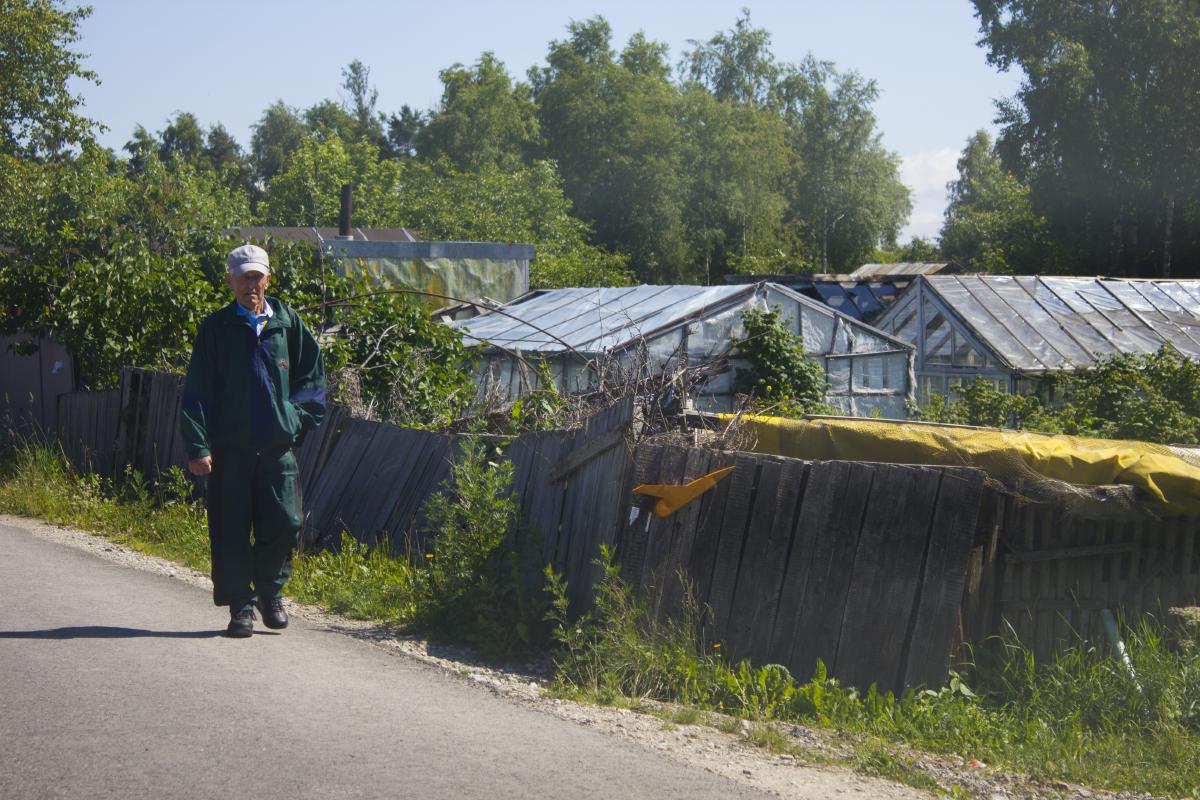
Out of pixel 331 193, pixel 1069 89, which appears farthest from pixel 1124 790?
pixel 331 193

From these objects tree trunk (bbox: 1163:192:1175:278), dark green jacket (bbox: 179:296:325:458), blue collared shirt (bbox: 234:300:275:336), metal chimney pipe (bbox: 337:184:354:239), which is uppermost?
tree trunk (bbox: 1163:192:1175:278)

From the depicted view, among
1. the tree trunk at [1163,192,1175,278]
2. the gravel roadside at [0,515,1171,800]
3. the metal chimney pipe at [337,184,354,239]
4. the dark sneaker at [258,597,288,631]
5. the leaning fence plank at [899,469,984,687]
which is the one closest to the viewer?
the gravel roadside at [0,515,1171,800]

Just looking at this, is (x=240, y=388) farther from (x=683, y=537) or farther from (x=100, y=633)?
(x=683, y=537)

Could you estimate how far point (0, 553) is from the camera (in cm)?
915

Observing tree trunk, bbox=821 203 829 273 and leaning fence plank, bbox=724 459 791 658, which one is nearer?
leaning fence plank, bbox=724 459 791 658

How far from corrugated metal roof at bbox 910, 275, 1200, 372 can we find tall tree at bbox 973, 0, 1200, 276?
63.4 ft

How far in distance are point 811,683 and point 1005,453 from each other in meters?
1.63

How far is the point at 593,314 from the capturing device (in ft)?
70.7

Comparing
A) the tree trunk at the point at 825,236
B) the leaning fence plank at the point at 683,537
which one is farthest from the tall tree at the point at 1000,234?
the leaning fence plank at the point at 683,537

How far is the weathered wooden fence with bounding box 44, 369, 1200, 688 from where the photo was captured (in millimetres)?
6137

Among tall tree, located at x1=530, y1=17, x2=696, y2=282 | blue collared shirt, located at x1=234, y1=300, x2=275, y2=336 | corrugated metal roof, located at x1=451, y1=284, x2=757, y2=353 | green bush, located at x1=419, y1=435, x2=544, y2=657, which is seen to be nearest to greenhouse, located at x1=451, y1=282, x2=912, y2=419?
corrugated metal roof, located at x1=451, y1=284, x2=757, y2=353

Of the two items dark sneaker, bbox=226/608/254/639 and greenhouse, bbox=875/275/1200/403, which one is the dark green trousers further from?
greenhouse, bbox=875/275/1200/403

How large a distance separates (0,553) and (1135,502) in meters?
7.78

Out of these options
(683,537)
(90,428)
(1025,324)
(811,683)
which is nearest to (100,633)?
(683,537)
